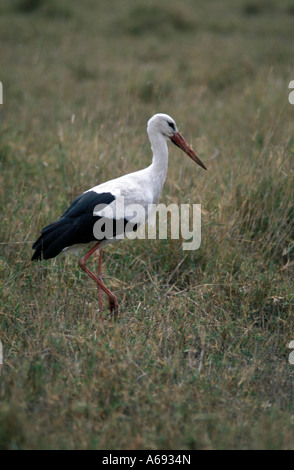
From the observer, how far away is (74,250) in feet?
12.9

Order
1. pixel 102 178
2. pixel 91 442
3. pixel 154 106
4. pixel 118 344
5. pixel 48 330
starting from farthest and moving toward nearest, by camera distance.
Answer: pixel 154 106 < pixel 102 178 < pixel 48 330 < pixel 118 344 < pixel 91 442

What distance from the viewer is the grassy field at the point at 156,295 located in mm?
2684

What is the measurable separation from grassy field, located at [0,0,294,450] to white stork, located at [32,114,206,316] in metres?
0.30

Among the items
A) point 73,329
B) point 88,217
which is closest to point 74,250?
point 88,217

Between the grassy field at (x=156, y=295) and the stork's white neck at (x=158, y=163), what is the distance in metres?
0.45

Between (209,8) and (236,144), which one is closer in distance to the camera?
(236,144)

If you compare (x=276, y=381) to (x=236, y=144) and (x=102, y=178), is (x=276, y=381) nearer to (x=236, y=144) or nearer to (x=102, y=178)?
(x=102, y=178)

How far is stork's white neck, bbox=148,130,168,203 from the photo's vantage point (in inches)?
162

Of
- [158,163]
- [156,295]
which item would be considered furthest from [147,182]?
[156,295]

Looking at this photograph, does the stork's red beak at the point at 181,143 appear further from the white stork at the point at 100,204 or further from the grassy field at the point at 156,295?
the grassy field at the point at 156,295

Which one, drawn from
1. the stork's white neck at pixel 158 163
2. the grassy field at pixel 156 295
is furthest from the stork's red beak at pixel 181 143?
the grassy field at pixel 156 295

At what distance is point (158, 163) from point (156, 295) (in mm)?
924

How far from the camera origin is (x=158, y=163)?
4133 millimetres

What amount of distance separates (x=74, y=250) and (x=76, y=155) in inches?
57.9
